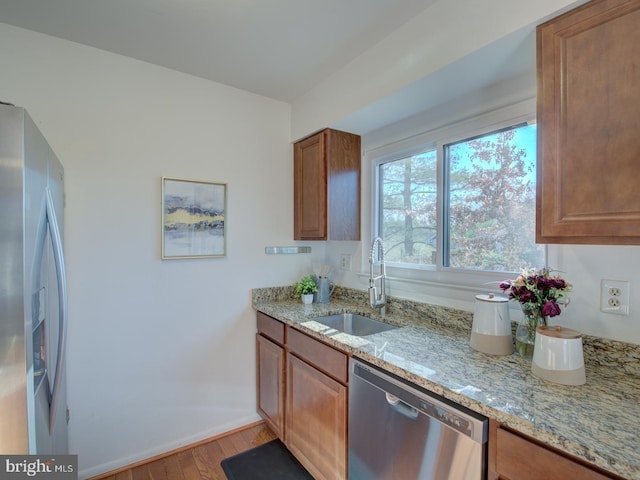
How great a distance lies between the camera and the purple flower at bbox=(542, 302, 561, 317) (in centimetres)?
113

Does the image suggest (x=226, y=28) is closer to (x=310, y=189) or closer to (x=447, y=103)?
(x=310, y=189)

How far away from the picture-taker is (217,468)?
189cm

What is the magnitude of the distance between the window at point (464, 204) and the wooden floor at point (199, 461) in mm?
1585

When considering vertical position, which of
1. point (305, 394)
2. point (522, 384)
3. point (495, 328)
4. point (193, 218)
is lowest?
point (305, 394)

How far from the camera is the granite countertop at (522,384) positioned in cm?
77

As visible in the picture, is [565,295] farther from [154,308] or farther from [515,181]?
[154,308]

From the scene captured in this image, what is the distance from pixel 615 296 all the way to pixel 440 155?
1.04m

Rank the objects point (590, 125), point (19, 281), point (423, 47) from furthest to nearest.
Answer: point (423, 47)
point (590, 125)
point (19, 281)

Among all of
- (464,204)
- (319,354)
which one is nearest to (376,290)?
(319,354)

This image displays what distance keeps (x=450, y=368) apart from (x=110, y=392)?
1.90 meters

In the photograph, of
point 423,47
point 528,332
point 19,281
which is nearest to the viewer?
point 19,281

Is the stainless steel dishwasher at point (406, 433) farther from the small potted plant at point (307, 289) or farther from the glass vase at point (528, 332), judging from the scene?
the small potted plant at point (307, 289)

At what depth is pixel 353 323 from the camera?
84.7 inches

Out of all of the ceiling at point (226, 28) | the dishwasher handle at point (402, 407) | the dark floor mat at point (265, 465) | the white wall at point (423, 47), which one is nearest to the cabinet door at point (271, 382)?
the dark floor mat at point (265, 465)
